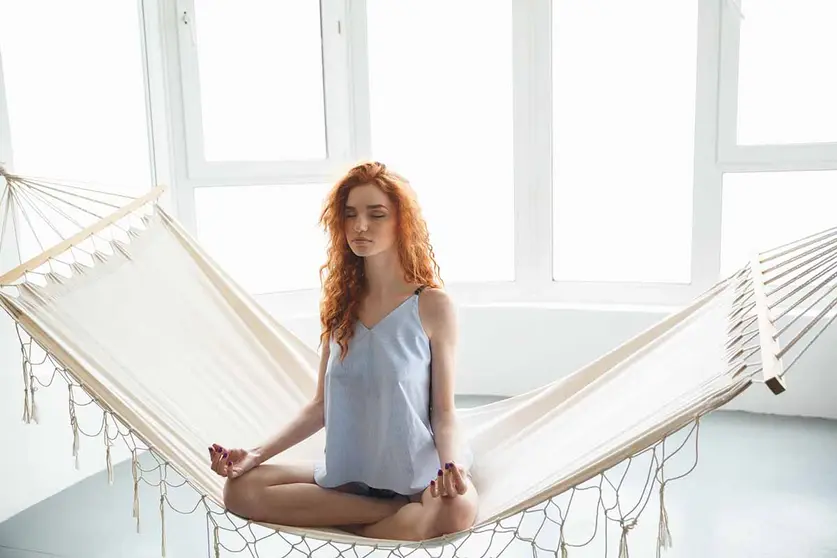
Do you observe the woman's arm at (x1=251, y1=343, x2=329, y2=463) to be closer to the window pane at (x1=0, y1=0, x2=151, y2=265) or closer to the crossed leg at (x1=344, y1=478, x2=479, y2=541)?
the crossed leg at (x1=344, y1=478, x2=479, y2=541)

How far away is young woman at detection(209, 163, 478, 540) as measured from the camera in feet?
4.50

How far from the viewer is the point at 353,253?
158 centimetres

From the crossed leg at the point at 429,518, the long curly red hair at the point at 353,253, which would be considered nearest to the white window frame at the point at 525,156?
the long curly red hair at the point at 353,253

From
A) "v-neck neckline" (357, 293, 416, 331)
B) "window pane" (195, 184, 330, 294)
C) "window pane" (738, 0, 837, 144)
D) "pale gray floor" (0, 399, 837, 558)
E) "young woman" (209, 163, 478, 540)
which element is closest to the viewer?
"young woman" (209, 163, 478, 540)

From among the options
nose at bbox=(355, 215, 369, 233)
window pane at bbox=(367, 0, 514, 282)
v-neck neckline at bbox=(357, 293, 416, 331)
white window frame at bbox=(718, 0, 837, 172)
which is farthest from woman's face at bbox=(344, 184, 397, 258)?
white window frame at bbox=(718, 0, 837, 172)

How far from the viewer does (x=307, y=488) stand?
1392mm

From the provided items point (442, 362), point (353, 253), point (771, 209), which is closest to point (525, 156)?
point (771, 209)

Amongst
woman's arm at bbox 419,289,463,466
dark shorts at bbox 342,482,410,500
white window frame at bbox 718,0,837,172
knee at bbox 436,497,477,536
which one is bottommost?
dark shorts at bbox 342,482,410,500

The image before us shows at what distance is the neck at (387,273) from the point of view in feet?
5.00

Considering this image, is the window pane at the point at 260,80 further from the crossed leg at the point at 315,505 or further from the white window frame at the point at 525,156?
the crossed leg at the point at 315,505

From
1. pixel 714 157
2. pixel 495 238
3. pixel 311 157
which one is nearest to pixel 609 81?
pixel 714 157

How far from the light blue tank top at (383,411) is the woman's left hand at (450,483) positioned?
0.11m

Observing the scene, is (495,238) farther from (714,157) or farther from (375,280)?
(375,280)

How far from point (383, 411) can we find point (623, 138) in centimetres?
195
